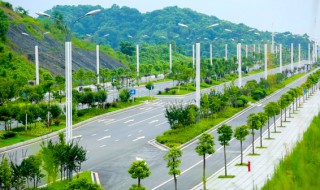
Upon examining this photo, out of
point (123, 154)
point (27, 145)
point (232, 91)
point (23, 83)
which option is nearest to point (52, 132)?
point (27, 145)

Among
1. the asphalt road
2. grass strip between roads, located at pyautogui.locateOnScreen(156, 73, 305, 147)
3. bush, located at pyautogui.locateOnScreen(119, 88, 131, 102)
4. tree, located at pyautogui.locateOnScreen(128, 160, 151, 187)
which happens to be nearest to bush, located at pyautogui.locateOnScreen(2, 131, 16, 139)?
the asphalt road

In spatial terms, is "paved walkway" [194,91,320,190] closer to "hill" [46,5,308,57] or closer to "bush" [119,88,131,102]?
"bush" [119,88,131,102]

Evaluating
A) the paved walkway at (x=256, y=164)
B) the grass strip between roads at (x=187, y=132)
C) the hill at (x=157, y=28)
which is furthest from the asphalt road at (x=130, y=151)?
the hill at (x=157, y=28)

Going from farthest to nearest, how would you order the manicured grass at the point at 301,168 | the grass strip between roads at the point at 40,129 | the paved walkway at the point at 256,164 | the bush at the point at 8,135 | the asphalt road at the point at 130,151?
the bush at the point at 8,135, the grass strip between roads at the point at 40,129, the asphalt road at the point at 130,151, the paved walkway at the point at 256,164, the manicured grass at the point at 301,168

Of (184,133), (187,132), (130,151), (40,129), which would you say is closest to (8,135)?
(40,129)

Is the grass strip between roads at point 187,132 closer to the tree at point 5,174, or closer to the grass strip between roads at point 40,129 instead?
the grass strip between roads at point 40,129

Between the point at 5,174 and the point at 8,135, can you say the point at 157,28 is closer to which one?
the point at 8,135
